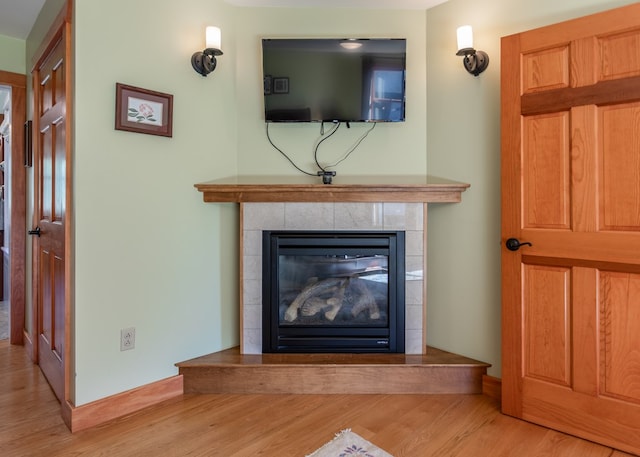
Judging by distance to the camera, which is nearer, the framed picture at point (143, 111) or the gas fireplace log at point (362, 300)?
the framed picture at point (143, 111)

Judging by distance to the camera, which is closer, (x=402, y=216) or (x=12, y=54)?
(x=402, y=216)

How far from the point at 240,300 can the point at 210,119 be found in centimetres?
116

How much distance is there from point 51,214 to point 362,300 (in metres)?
1.95

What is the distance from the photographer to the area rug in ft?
5.57

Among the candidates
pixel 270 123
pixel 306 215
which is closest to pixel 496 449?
pixel 306 215

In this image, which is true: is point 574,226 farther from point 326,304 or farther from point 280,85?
point 280,85

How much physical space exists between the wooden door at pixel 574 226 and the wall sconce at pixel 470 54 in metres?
0.25

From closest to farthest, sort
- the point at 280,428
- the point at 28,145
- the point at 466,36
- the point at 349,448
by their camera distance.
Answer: the point at 349,448 < the point at 280,428 < the point at 466,36 < the point at 28,145

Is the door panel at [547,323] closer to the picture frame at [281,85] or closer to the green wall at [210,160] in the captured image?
the green wall at [210,160]

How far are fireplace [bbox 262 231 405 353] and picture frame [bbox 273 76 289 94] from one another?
2.92 ft

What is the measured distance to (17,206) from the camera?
302 cm

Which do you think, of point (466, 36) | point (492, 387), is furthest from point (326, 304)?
point (466, 36)

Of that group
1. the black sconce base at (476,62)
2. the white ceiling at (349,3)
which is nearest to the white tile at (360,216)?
the black sconce base at (476,62)

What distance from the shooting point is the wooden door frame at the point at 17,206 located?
9.63 feet
